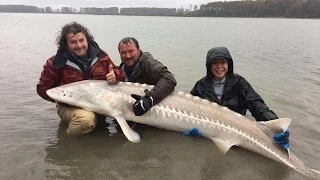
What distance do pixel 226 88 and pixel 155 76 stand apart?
104cm

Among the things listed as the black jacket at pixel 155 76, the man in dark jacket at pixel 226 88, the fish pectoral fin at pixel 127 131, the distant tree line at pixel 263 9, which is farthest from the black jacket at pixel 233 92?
the distant tree line at pixel 263 9

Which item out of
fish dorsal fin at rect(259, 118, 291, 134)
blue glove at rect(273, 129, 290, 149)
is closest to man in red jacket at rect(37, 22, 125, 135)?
fish dorsal fin at rect(259, 118, 291, 134)

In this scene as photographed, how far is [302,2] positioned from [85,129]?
322ft

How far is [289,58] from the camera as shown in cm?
1438

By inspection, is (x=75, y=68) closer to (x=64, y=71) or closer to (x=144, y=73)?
(x=64, y=71)

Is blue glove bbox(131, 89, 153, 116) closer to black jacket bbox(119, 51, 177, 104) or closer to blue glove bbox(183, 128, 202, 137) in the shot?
black jacket bbox(119, 51, 177, 104)

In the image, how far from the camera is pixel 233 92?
15.6ft

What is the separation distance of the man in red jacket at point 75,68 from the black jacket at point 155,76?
1.04ft

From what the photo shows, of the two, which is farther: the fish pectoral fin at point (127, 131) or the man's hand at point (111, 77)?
the man's hand at point (111, 77)

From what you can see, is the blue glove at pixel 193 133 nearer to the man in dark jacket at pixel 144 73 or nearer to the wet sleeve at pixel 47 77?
the man in dark jacket at pixel 144 73

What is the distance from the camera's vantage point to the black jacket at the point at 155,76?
14.1ft

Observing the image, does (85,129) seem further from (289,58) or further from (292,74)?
(289,58)

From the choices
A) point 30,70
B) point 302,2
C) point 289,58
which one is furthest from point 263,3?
point 30,70

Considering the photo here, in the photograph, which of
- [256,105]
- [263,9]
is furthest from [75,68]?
[263,9]
